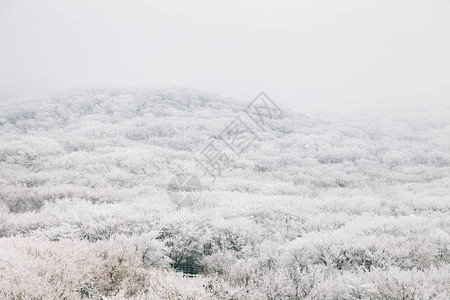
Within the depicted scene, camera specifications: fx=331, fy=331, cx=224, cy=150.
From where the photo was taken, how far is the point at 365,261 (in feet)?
22.8

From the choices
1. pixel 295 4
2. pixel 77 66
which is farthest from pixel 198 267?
pixel 295 4

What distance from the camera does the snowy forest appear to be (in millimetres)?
5414

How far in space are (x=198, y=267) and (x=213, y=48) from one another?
128m

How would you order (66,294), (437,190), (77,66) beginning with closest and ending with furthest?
(66,294), (437,190), (77,66)

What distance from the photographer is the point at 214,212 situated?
33.9ft

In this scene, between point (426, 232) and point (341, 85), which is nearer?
point (426, 232)

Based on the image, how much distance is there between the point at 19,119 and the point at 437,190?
93.7ft

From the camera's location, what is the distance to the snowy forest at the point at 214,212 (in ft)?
17.8

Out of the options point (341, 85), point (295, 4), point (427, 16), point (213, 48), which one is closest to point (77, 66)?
point (213, 48)

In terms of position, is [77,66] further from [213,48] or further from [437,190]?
[437,190]

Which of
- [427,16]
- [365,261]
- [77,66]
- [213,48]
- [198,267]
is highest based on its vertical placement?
[427,16]

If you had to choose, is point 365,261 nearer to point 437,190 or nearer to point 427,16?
point 437,190

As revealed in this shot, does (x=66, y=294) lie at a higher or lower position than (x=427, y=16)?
lower

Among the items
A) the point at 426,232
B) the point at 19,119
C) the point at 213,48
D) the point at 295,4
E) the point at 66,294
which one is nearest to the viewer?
the point at 66,294
